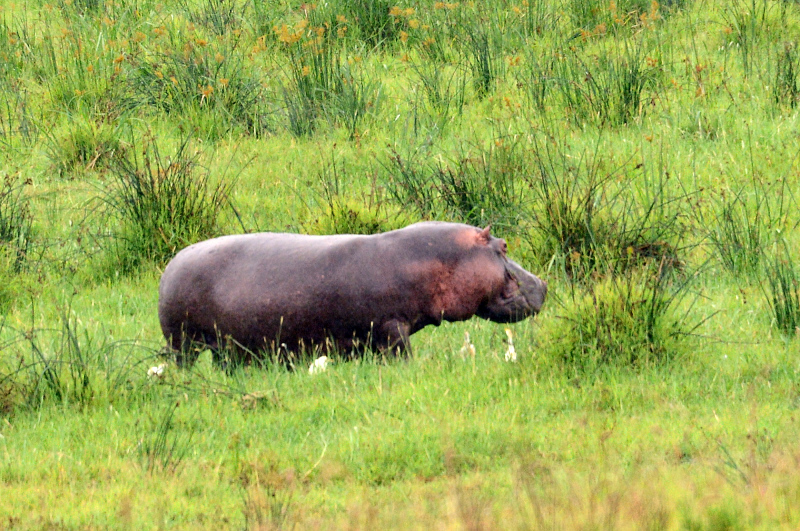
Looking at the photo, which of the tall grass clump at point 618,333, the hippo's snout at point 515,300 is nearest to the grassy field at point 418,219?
the tall grass clump at point 618,333

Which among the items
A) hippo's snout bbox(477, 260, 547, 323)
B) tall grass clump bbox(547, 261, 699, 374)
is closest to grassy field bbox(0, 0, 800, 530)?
tall grass clump bbox(547, 261, 699, 374)

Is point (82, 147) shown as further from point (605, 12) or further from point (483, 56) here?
point (605, 12)

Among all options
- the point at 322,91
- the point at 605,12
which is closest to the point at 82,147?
the point at 322,91

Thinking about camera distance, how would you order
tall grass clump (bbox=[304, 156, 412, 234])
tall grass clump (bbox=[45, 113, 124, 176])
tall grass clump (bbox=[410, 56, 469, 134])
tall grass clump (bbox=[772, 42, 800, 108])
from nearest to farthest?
tall grass clump (bbox=[304, 156, 412, 234]) < tall grass clump (bbox=[772, 42, 800, 108]) < tall grass clump (bbox=[45, 113, 124, 176]) < tall grass clump (bbox=[410, 56, 469, 134])

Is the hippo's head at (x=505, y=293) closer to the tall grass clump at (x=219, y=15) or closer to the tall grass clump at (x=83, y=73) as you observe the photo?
the tall grass clump at (x=83, y=73)

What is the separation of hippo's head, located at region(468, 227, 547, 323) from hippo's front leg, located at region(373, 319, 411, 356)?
1.45ft

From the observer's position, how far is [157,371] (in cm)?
501

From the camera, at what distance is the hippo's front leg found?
496cm

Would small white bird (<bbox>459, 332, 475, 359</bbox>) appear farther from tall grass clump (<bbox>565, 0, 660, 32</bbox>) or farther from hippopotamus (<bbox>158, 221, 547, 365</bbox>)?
tall grass clump (<bbox>565, 0, 660, 32</bbox>)

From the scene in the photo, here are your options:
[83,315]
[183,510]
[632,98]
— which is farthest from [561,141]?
[183,510]

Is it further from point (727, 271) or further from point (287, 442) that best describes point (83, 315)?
point (727, 271)

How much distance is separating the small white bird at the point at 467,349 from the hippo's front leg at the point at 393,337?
0.30 metres

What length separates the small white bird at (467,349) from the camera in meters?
5.06

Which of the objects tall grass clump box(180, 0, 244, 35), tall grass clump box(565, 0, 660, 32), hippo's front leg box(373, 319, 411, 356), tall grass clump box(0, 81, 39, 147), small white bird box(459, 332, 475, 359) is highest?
tall grass clump box(180, 0, 244, 35)
